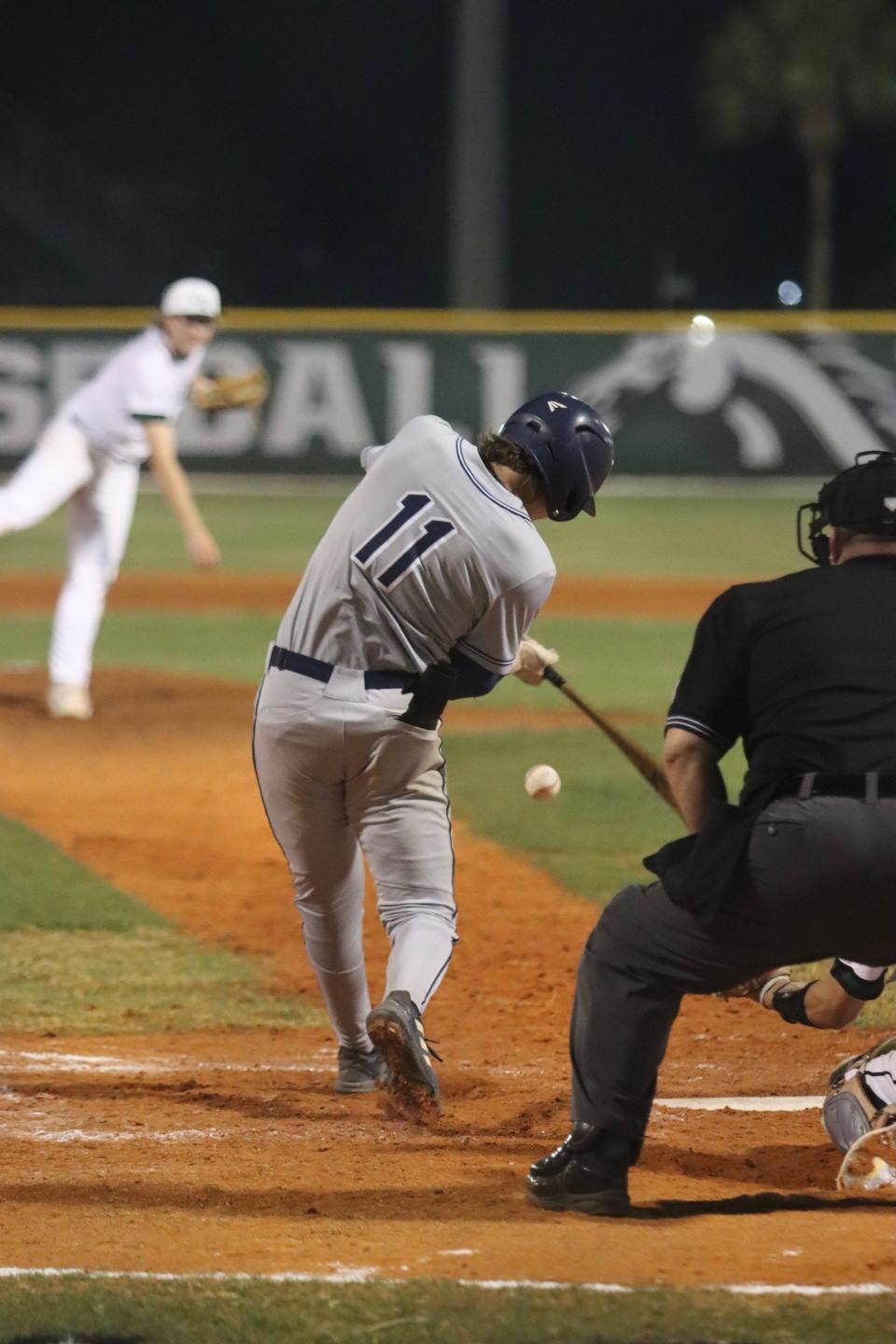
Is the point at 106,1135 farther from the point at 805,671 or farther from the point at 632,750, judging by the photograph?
the point at 805,671

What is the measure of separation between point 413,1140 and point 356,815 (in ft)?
2.75

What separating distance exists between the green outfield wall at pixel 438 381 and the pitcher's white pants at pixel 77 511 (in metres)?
11.4

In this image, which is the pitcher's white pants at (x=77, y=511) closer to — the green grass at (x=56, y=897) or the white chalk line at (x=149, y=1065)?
the green grass at (x=56, y=897)

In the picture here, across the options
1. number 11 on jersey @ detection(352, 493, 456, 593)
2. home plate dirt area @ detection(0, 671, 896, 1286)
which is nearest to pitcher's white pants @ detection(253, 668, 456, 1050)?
number 11 on jersey @ detection(352, 493, 456, 593)

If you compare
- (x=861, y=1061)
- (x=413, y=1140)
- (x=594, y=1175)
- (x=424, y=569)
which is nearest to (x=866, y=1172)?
(x=861, y=1061)

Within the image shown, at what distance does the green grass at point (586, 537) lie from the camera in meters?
18.3

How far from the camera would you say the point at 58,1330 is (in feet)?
11.0

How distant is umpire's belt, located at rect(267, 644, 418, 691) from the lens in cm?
474

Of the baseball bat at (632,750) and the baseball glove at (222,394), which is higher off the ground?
the baseball glove at (222,394)

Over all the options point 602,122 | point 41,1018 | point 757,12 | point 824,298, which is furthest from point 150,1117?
point 602,122

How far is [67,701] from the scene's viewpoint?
11.0m

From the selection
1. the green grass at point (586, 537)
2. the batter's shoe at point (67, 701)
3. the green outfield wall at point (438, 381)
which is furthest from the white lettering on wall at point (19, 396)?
the batter's shoe at point (67, 701)

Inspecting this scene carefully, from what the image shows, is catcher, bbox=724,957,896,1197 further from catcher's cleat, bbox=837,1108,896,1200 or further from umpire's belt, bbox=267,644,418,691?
umpire's belt, bbox=267,644,418,691

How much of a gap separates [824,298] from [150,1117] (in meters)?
46.2
